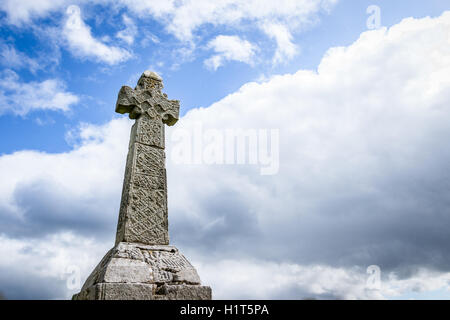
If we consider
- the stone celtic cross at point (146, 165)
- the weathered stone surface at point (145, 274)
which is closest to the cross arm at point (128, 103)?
the stone celtic cross at point (146, 165)

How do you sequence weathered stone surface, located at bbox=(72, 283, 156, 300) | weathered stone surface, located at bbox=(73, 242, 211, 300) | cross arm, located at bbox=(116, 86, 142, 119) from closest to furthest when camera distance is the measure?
weathered stone surface, located at bbox=(72, 283, 156, 300) < weathered stone surface, located at bbox=(73, 242, 211, 300) < cross arm, located at bbox=(116, 86, 142, 119)

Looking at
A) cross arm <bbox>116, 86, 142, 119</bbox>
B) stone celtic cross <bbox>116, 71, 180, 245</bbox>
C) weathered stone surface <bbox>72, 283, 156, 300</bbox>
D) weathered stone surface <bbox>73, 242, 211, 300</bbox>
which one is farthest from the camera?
cross arm <bbox>116, 86, 142, 119</bbox>

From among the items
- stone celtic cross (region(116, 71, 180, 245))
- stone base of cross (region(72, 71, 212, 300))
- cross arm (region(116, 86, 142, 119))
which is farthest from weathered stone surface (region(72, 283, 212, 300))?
cross arm (region(116, 86, 142, 119))

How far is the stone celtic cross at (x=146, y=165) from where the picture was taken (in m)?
5.46

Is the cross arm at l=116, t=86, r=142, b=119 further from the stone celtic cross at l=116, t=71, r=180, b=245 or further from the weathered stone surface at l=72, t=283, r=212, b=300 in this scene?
the weathered stone surface at l=72, t=283, r=212, b=300

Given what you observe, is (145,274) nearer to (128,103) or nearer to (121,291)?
(121,291)

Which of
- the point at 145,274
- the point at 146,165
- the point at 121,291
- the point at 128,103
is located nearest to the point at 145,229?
the point at 145,274

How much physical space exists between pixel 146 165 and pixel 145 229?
1.16 m

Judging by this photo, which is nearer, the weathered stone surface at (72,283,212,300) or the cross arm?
the weathered stone surface at (72,283,212,300)

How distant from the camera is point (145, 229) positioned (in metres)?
5.46

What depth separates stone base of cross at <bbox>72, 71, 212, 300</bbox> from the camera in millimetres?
4445
